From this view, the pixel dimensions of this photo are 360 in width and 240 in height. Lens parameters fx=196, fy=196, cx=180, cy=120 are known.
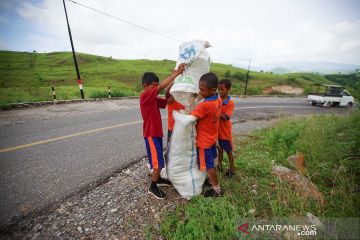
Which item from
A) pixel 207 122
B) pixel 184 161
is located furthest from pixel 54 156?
pixel 207 122

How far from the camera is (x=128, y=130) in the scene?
624 cm

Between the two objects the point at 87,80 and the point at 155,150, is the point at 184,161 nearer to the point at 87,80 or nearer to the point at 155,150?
the point at 155,150

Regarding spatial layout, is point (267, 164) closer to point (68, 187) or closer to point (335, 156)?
point (335, 156)

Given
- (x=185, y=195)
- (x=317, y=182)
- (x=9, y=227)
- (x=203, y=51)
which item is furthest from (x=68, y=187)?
(x=317, y=182)

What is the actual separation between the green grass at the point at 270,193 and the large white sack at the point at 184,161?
0.69 feet

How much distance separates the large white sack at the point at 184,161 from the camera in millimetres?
2570

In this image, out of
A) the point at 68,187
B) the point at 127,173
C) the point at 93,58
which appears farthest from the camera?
the point at 93,58

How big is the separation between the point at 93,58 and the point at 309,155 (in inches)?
2966

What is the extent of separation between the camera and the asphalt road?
113 inches

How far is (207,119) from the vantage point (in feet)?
8.33

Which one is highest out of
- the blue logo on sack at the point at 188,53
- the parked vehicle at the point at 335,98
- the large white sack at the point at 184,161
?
the blue logo on sack at the point at 188,53

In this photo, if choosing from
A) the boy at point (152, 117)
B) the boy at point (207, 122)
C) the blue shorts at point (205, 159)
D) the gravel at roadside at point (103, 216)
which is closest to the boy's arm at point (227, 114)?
the boy at point (207, 122)

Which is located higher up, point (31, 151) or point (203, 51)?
point (203, 51)

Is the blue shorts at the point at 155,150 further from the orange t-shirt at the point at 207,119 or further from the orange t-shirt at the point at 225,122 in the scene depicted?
the orange t-shirt at the point at 225,122
